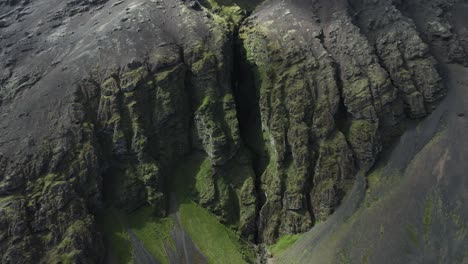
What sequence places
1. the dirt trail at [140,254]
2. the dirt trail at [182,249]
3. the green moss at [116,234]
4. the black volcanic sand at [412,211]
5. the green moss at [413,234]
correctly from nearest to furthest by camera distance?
the black volcanic sand at [412,211] < the green moss at [413,234] < the dirt trail at [140,254] < the green moss at [116,234] < the dirt trail at [182,249]

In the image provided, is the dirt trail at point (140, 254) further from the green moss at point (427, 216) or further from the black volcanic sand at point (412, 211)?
the green moss at point (427, 216)

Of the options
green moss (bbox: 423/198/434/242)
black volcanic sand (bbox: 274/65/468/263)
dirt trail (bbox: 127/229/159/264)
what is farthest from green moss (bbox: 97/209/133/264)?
green moss (bbox: 423/198/434/242)

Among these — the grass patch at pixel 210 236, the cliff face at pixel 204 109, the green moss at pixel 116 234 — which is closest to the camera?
the green moss at pixel 116 234

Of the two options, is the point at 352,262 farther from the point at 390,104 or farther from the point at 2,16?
the point at 2,16

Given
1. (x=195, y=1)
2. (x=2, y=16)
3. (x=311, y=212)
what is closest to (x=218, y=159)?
(x=311, y=212)

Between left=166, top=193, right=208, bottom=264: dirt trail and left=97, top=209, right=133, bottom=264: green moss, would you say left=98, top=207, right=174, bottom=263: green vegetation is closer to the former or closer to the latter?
left=97, top=209, right=133, bottom=264: green moss

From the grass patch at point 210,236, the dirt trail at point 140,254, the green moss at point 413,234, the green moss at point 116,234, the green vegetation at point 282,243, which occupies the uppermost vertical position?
the green moss at point 116,234

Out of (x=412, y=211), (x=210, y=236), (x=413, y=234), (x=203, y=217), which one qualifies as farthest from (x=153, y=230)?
(x=412, y=211)

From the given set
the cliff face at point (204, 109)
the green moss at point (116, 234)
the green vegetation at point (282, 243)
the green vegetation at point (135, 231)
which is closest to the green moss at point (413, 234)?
the cliff face at point (204, 109)
